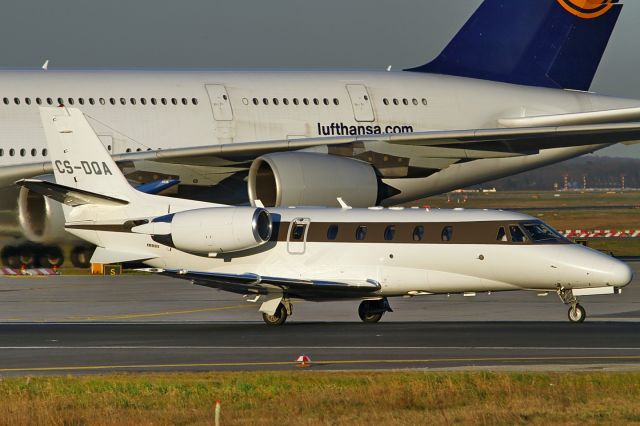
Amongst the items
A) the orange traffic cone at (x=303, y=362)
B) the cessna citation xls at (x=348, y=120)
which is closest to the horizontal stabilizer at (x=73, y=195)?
the cessna citation xls at (x=348, y=120)

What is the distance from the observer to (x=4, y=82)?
38.8 m

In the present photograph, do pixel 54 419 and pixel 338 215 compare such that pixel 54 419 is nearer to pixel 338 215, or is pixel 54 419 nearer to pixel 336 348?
pixel 336 348

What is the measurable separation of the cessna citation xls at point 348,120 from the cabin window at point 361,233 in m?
9.30

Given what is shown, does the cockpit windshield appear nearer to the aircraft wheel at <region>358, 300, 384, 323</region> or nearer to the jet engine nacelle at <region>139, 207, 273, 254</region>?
the aircraft wheel at <region>358, 300, 384, 323</region>

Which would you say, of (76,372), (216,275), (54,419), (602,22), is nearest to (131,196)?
(216,275)

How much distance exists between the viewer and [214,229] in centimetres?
2758

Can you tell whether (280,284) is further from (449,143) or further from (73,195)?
(449,143)

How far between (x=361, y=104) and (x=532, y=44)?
6.35 metres

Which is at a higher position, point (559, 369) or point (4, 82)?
point (4, 82)

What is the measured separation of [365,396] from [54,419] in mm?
3802

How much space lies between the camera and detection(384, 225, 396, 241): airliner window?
27312mm

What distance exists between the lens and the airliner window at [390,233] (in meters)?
27.3

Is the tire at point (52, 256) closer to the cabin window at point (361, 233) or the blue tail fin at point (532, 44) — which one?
the blue tail fin at point (532, 44)

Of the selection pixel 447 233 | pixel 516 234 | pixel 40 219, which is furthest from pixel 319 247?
pixel 40 219
